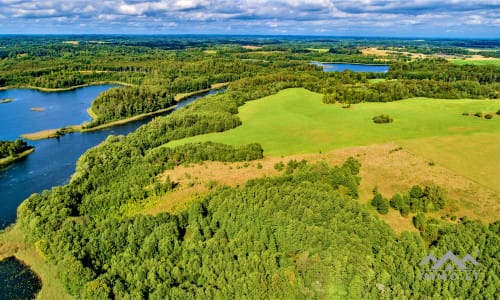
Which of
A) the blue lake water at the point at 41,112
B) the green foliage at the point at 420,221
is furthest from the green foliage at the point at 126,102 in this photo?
the green foliage at the point at 420,221

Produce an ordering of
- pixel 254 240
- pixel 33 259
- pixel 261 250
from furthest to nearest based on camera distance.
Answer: pixel 33 259 < pixel 254 240 < pixel 261 250

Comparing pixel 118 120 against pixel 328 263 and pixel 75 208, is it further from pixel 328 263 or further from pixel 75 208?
pixel 328 263

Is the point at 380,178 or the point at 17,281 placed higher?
the point at 380,178

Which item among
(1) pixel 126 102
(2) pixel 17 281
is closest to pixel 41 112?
(1) pixel 126 102

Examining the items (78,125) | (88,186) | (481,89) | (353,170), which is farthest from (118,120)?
(481,89)

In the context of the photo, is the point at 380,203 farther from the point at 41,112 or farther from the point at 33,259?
the point at 41,112

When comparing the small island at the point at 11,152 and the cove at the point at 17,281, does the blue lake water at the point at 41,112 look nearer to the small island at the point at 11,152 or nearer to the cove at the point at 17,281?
the small island at the point at 11,152
